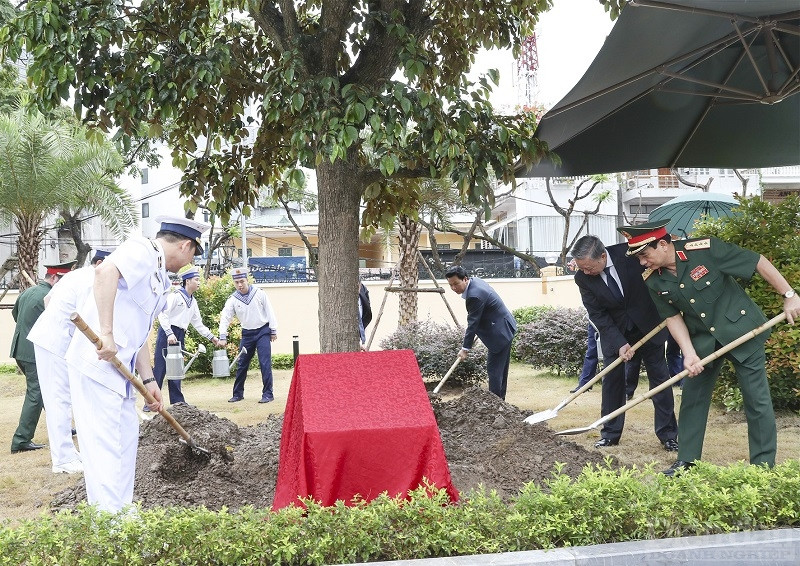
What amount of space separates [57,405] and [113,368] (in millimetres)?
2990

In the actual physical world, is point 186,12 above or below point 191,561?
above

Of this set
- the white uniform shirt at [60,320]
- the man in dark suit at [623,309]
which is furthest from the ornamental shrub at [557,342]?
the white uniform shirt at [60,320]

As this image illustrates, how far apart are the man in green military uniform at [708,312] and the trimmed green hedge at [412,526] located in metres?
1.42

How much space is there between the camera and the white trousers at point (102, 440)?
163 inches

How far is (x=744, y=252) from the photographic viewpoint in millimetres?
5004

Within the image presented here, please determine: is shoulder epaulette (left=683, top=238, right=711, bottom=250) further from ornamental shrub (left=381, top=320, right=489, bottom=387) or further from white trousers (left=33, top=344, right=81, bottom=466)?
ornamental shrub (left=381, top=320, right=489, bottom=387)

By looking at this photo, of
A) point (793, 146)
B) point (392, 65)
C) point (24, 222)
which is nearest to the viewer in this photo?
point (392, 65)

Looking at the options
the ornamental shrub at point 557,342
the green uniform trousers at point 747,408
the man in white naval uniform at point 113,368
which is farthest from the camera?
the ornamental shrub at point 557,342

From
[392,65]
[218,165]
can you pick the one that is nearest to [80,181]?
[218,165]

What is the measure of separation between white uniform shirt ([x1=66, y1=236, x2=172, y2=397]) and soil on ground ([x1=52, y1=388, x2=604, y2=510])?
3.41 feet

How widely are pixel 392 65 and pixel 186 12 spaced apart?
6.00 ft

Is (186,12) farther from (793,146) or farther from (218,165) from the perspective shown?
(793,146)

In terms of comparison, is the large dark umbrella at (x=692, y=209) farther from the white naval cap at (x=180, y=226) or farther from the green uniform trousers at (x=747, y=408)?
the white naval cap at (x=180, y=226)

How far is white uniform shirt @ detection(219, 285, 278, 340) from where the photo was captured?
1076 cm
